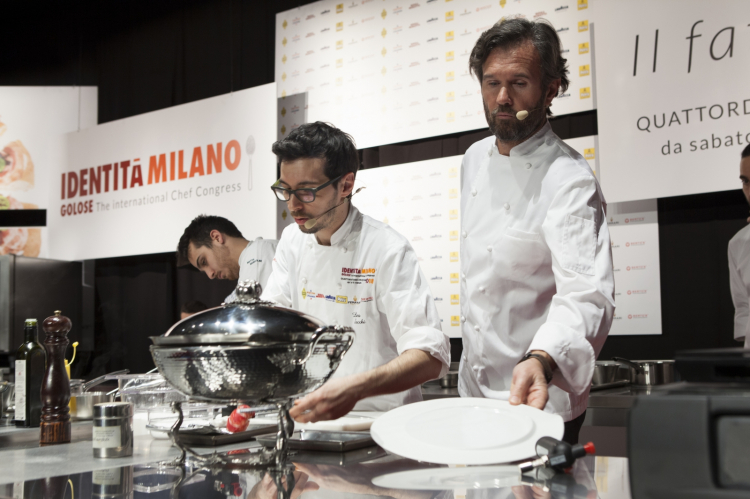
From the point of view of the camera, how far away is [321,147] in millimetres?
1861

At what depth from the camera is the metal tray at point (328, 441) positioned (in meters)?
1.05

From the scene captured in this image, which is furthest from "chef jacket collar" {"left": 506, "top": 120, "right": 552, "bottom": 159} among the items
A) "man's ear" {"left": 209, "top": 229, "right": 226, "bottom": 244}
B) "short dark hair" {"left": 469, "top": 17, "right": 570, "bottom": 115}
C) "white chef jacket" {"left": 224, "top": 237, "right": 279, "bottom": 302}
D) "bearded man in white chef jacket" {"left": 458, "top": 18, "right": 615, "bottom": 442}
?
"man's ear" {"left": 209, "top": 229, "right": 226, "bottom": 244}

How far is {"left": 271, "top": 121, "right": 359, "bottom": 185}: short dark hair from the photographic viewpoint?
185cm

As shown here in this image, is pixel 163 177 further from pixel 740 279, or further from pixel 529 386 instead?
pixel 529 386

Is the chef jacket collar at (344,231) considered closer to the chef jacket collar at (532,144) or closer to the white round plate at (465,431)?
the chef jacket collar at (532,144)

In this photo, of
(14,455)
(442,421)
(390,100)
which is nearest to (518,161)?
(442,421)

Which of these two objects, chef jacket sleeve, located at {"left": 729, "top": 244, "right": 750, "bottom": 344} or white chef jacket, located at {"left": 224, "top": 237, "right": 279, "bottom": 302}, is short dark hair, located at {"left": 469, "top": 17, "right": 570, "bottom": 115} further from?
white chef jacket, located at {"left": 224, "top": 237, "right": 279, "bottom": 302}

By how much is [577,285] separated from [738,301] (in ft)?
6.05

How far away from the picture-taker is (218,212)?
3998 millimetres

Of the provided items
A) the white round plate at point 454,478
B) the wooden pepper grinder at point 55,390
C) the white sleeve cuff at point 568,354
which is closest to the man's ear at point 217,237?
the wooden pepper grinder at point 55,390

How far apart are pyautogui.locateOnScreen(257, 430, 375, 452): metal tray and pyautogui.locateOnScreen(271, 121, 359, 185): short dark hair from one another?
0.91 meters

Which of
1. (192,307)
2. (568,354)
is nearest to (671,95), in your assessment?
(568,354)

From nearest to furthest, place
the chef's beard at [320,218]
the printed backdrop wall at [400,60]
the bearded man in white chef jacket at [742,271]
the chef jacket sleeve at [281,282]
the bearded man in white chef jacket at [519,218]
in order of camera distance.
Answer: the bearded man in white chef jacket at [519,218], the chef's beard at [320,218], the chef jacket sleeve at [281,282], the bearded man in white chef jacket at [742,271], the printed backdrop wall at [400,60]

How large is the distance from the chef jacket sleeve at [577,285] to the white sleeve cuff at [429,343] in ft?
1.03
